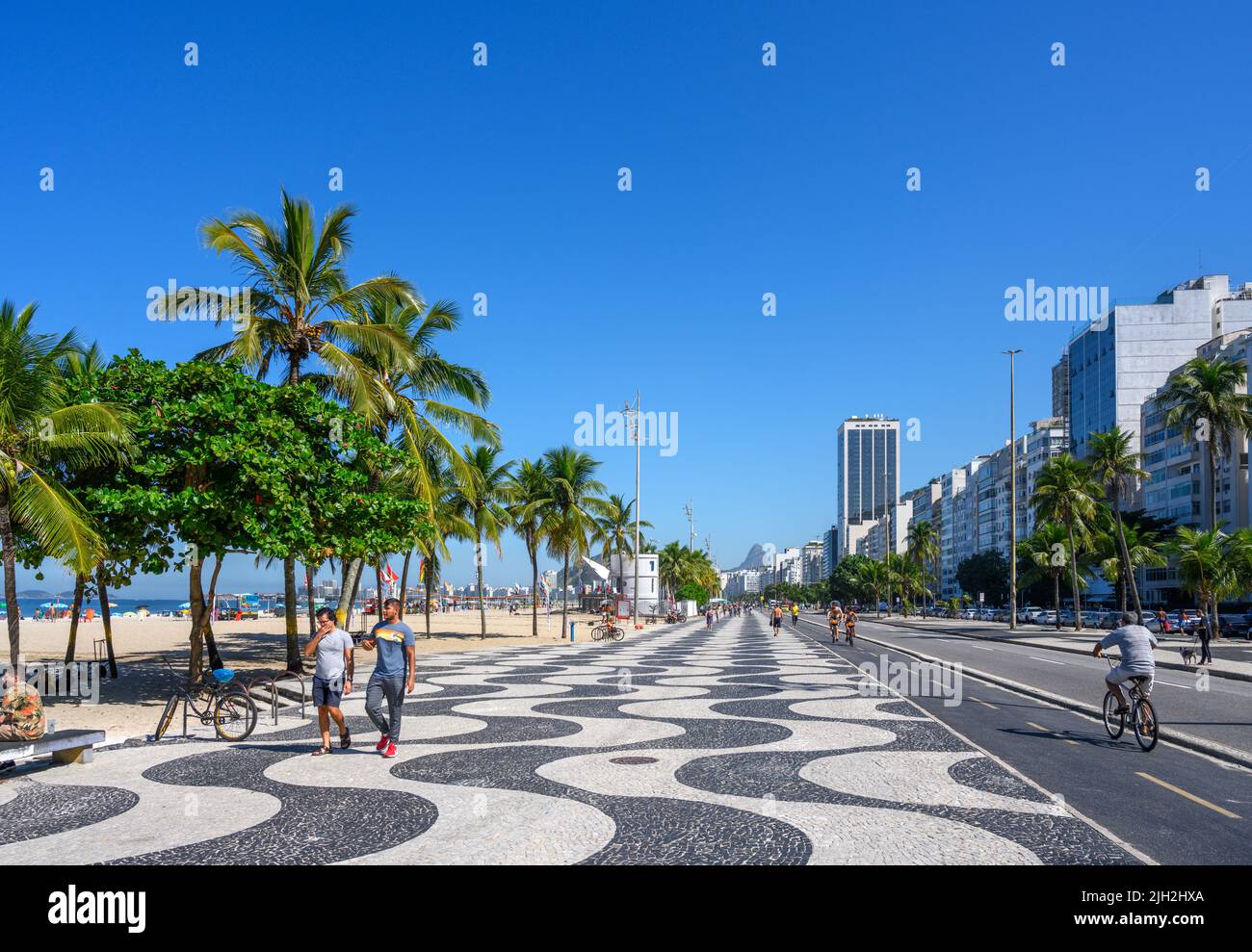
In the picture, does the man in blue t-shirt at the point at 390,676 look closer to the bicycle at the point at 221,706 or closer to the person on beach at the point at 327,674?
the person on beach at the point at 327,674

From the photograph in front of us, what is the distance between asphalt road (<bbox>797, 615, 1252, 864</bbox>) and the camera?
6.93 metres

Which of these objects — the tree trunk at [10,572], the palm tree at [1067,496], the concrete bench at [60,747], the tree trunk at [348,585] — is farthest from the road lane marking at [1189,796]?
the palm tree at [1067,496]

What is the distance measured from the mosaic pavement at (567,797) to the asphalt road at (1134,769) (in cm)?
41

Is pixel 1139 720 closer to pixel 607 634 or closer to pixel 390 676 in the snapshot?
pixel 390 676

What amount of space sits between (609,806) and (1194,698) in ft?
48.8

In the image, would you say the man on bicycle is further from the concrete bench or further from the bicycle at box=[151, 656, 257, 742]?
the concrete bench

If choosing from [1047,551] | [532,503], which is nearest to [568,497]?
[532,503]

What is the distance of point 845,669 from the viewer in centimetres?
2389

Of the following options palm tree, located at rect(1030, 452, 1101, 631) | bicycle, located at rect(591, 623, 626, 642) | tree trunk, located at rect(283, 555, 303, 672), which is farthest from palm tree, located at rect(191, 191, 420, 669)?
palm tree, located at rect(1030, 452, 1101, 631)

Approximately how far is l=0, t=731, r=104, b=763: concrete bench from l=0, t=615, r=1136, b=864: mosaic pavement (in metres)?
0.29

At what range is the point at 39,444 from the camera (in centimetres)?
1454
